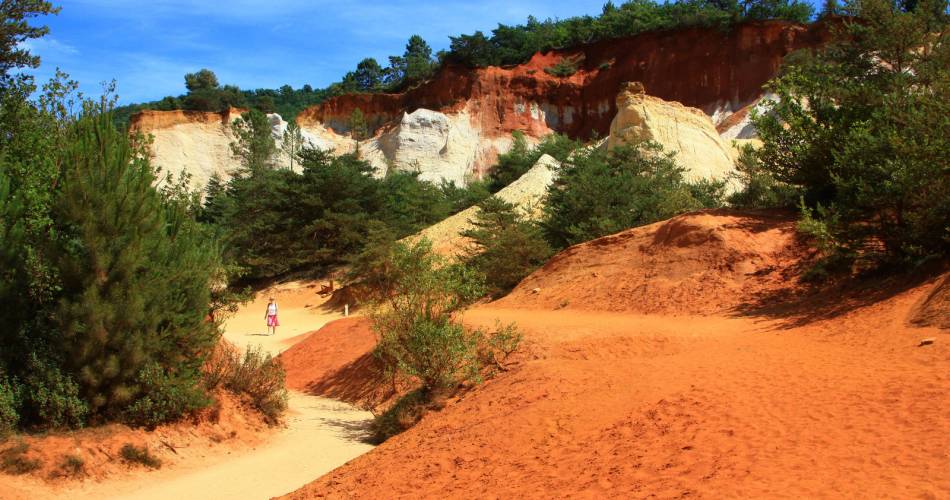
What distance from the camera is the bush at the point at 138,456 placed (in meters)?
10.2

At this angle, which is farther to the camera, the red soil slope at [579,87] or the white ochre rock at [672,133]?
the red soil slope at [579,87]

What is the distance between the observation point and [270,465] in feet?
36.0

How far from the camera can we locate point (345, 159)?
4225 centimetres

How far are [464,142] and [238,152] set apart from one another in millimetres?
19048

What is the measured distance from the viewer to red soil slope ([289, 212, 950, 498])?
6398mm

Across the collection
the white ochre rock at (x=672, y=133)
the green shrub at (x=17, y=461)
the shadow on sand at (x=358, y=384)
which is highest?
the white ochre rock at (x=672, y=133)

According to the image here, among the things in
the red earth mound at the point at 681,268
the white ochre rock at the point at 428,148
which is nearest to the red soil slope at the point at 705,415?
the red earth mound at the point at 681,268

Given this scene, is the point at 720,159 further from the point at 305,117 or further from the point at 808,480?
the point at 305,117

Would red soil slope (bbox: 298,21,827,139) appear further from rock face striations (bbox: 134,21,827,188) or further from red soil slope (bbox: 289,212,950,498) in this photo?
red soil slope (bbox: 289,212,950,498)

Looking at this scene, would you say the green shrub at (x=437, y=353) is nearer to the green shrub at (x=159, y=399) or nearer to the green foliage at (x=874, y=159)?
the green shrub at (x=159, y=399)

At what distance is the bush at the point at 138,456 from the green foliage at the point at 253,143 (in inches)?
1762

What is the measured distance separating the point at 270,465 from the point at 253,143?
158 feet

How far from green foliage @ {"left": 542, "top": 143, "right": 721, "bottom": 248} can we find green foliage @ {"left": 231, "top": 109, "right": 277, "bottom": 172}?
31.9 m

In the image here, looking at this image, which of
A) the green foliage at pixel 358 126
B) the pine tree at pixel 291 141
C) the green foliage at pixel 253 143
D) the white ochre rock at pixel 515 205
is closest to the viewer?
the white ochre rock at pixel 515 205
